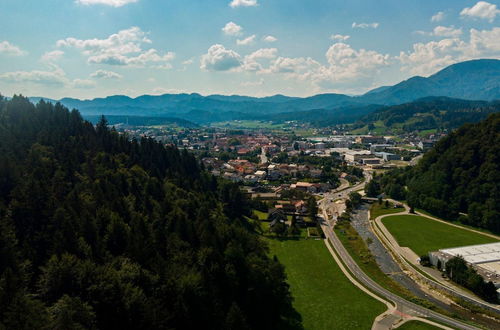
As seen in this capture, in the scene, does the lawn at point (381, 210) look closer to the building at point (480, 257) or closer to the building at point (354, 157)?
the building at point (480, 257)

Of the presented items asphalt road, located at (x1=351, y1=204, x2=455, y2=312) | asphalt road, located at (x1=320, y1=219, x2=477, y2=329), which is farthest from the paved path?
asphalt road, located at (x1=320, y1=219, x2=477, y2=329)

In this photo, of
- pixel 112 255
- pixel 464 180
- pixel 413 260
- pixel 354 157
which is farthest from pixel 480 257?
pixel 354 157

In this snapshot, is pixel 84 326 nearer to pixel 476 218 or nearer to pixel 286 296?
pixel 286 296

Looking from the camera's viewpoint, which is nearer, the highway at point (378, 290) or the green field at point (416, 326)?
the green field at point (416, 326)

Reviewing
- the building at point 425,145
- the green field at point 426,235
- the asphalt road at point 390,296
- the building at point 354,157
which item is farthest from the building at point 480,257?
the building at point 425,145

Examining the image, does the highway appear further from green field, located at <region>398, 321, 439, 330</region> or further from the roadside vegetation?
green field, located at <region>398, 321, 439, 330</region>

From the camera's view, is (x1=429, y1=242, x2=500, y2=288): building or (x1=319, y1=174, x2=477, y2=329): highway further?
(x1=429, y1=242, x2=500, y2=288): building
